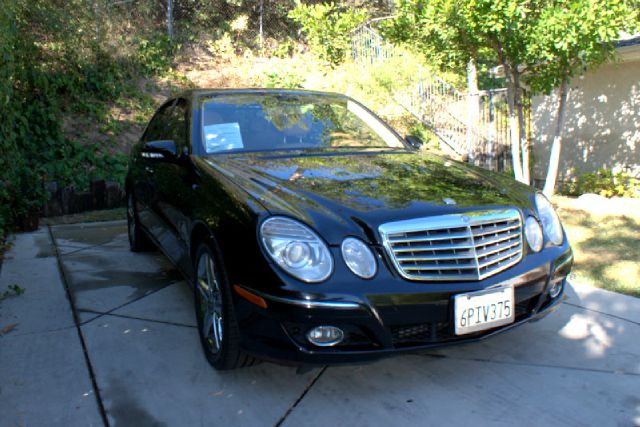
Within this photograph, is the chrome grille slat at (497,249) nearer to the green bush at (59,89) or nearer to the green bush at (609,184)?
the green bush at (59,89)

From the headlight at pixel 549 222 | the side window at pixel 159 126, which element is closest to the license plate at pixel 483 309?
the headlight at pixel 549 222

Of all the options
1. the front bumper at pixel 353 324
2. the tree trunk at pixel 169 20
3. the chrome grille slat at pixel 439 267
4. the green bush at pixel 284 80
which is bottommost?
the front bumper at pixel 353 324

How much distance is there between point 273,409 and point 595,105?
9238 millimetres

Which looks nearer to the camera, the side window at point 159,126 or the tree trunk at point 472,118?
the side window at point 159,126

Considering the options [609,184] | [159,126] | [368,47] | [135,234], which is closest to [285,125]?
[159,126]

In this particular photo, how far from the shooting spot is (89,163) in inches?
397

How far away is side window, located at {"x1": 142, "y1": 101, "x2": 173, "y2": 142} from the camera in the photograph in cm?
505

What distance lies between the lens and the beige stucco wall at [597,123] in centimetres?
952

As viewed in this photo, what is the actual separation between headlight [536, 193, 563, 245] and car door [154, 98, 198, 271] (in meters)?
2.09

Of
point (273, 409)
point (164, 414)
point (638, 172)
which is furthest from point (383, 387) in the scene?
point (638, 172)

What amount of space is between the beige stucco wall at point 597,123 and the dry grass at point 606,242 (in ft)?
6.59

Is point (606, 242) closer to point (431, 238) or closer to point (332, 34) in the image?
point (431, 238)

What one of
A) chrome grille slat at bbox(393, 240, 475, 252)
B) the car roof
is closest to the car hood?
chrome grille slat at bbox(393, 240, 475, 252)

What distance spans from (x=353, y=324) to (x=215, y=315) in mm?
961
